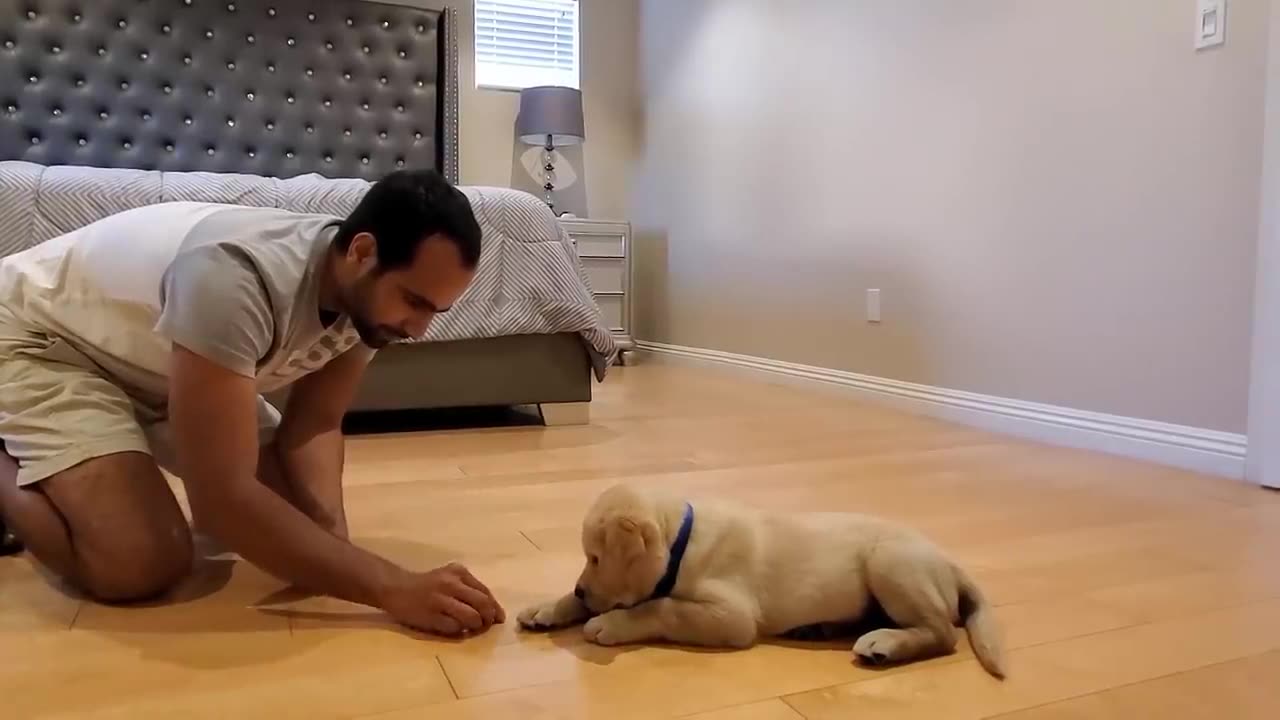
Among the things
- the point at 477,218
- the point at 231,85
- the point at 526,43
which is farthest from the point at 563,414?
the point at 526,43

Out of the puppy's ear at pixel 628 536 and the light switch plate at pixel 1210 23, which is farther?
the light switch plate at pixel 1210 23

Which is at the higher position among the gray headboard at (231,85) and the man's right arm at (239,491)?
the gray headboard at (231,85)

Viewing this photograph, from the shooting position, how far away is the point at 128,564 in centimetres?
127

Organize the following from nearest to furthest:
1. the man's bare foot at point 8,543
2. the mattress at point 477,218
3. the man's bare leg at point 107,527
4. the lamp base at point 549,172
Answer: the man's bare leg at point 107,527
the man's bare foot at point 8,543
the mattress at point 477,218
the lamp base at point 549,172

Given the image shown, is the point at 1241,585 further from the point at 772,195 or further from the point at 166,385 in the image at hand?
the point at 772,195

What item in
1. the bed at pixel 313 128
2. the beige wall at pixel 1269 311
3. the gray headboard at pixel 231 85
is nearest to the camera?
the beige wall at pixel 1269 311

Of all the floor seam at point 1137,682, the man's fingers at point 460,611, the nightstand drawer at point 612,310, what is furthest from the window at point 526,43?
the floor seam at point 1137,682

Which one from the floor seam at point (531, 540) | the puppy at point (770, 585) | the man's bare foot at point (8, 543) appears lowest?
the floor seam at point (531, 540)

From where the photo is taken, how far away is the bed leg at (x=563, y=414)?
2.91 meters

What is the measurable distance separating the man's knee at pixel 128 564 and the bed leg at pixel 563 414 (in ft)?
5.30

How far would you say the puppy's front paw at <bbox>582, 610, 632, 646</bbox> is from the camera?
1.11m

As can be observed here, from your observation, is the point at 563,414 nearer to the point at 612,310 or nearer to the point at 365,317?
the point at 365,317

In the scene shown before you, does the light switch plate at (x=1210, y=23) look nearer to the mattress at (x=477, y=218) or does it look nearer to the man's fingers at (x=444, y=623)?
the mattress at (x=477, y=218)

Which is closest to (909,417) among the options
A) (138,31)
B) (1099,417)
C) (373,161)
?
(1099,417)
